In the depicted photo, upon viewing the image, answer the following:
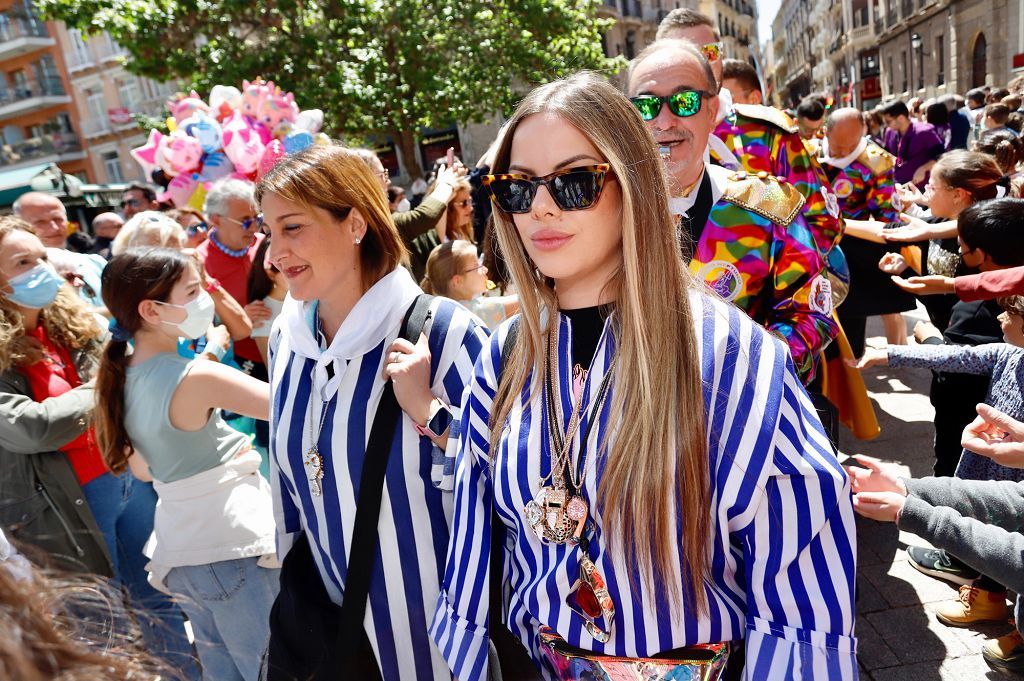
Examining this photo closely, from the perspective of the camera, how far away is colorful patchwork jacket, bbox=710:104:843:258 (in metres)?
3.13

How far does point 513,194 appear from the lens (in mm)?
1482

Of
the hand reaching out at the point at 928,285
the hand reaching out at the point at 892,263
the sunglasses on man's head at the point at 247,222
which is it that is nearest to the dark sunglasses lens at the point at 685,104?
the hand reaching out at the point at 928,285

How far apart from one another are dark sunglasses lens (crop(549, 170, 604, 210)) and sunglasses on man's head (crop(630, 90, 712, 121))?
101 cm

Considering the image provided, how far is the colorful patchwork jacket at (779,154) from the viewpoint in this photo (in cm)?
313

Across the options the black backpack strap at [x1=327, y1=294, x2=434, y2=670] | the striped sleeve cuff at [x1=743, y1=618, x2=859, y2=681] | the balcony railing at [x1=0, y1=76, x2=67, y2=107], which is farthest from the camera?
the balcony railing at [x1=0, y1=76, x2=67, y2=107]

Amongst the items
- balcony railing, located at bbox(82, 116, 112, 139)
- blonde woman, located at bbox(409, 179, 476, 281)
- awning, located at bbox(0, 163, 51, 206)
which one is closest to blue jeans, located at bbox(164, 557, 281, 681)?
blonde woman, located at bbox(409, 179, 476, 281)

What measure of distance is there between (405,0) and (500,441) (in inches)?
612

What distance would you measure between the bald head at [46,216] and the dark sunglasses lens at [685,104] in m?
4.23

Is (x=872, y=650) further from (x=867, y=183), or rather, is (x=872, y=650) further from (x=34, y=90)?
(x=34, y=90)

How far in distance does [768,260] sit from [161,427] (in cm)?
208

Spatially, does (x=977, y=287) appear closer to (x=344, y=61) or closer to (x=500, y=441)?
(x=500, y=441)

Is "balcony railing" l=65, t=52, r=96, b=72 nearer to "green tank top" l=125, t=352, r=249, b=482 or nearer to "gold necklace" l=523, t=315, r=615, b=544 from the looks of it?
"green tank top" l=125, t=352, r=249, b=482

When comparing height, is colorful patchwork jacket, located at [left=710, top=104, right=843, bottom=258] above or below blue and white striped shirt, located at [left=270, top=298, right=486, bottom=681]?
above

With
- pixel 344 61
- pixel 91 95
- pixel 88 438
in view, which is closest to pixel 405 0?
pixel 344 61
